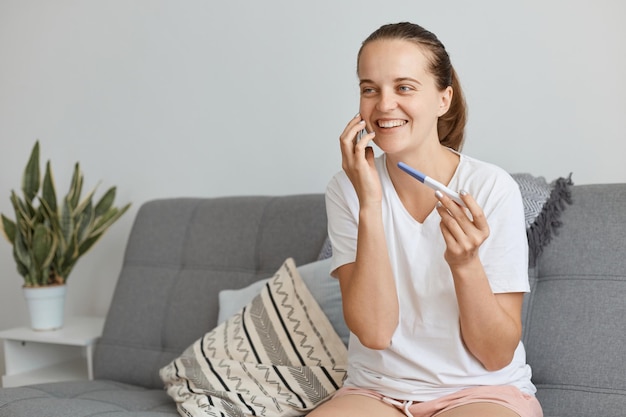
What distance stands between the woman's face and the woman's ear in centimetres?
5

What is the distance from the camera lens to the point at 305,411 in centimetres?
185

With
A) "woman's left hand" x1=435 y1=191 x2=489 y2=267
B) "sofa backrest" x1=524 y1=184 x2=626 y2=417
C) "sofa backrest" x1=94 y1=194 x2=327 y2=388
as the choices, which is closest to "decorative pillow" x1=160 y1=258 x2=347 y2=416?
"sofa backrest" x1=94 y1=194 x2=327 y2=388

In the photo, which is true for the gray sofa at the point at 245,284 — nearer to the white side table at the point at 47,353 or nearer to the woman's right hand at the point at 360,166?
the white side table at the point at 47,353

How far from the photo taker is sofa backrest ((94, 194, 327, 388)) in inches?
92.4

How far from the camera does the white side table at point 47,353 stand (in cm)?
266

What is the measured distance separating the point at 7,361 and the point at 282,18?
1.58 metres

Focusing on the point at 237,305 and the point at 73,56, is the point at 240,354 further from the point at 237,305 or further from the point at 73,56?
the point at 73,56

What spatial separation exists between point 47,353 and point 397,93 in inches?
79.0

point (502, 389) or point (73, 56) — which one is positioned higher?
point (73, 56)

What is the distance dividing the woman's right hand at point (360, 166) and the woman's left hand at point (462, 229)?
183mm

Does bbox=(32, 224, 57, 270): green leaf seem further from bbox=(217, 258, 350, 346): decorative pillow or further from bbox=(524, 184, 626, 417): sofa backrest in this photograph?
bbox=(524, 184, 626, 417): sofa backrest

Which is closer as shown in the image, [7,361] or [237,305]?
[237,305]

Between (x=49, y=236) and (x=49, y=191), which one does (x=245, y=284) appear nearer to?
(x=49, y=236)

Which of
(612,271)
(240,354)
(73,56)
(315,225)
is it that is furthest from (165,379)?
(73,56)
